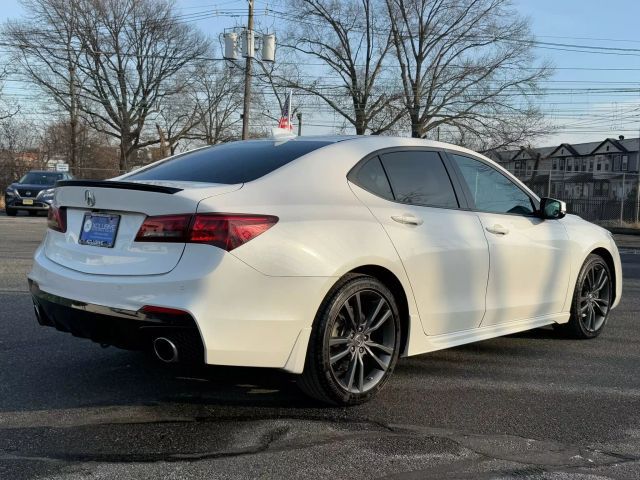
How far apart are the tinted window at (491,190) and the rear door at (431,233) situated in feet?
0.82

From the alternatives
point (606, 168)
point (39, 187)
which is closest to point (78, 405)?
point (39, 187)

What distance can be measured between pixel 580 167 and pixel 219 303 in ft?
301

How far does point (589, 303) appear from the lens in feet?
18.6

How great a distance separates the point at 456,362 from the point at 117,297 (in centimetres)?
271

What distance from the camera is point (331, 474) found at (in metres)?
2.86

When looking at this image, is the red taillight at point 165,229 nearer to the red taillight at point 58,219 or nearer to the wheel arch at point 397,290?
the red taillight at point 58,219

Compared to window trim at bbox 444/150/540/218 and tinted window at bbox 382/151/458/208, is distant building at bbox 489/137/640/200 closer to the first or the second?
window trim at bbox 444/150/540/218

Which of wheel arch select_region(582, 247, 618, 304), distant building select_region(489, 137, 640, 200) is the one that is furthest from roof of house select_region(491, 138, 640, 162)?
wheel arch select_region(582, 247, 618, 304)

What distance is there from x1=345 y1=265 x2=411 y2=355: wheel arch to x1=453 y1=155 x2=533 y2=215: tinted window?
3.63 ft

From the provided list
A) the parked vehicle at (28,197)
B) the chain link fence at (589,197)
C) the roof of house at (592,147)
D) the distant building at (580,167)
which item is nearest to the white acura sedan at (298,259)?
the parked vehicle at (28,197)

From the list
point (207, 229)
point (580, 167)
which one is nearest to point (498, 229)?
point (207, 229)

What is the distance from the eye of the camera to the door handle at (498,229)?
14.9 ft

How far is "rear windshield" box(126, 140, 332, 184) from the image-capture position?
3.75m

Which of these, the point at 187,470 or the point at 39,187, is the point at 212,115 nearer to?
the point at 39,187
